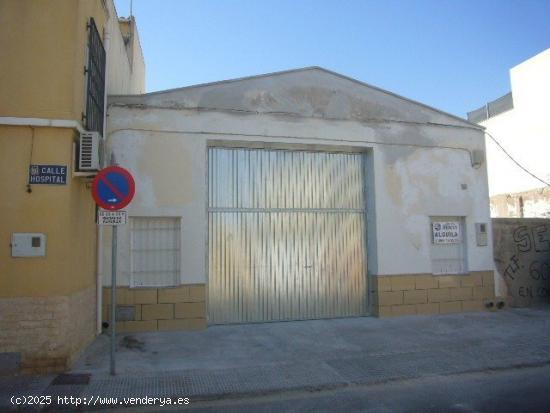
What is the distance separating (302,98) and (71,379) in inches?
280

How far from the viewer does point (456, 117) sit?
11.5 metres

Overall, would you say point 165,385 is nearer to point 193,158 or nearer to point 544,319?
point 193,158

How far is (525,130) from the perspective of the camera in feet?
61.4

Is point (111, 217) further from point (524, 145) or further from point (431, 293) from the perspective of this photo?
point (524, 145)

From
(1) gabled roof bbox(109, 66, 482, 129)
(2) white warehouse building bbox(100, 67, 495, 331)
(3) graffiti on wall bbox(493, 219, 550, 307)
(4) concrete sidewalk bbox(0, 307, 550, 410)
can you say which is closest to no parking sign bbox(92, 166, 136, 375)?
(4) concrete sidewalk bbox(0, 307, 550, 410)

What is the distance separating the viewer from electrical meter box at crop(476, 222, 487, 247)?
1120 cm

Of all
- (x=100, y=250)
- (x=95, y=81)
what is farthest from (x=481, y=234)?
(x=95, y=81)

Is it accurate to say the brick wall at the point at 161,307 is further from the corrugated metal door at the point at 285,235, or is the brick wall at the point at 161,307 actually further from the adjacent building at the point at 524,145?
the adjacent building at the point at 524,145

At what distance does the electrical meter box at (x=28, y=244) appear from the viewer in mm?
6188

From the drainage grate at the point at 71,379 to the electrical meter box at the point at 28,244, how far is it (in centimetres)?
162

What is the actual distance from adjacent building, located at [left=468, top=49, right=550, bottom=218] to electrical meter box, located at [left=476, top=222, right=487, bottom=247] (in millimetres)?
5823

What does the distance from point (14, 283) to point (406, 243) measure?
782 cm

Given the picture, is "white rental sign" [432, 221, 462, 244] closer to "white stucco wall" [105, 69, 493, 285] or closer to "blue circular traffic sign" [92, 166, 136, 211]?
"white stucco wall" [105, 69, 493, 285]

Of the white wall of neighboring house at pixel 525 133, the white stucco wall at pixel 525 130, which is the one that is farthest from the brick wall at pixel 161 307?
the white stucco wall at pixel 525 130
